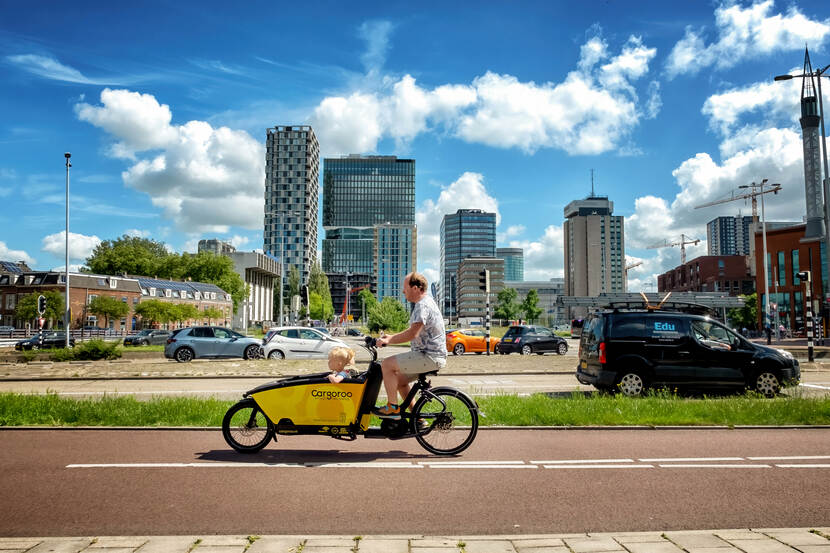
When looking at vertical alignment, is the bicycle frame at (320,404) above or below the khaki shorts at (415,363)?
below

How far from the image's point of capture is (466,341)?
98.6ft

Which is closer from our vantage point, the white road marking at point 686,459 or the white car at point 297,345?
the white road marking at point 686,459

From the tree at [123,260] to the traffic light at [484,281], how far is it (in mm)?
90466

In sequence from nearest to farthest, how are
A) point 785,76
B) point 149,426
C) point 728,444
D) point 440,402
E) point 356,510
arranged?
point 356,510 → point 440,402 → point 728,444 → point 149,426 → point 785,76

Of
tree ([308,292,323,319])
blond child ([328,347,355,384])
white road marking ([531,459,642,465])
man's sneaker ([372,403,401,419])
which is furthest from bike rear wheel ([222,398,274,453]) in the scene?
tree ([308,292,323,319])

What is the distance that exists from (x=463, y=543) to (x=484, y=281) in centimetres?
2348

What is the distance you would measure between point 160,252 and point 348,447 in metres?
123

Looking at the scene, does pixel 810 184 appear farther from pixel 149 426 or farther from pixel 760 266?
pixel 149 426

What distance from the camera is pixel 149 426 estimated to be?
25.6 feet

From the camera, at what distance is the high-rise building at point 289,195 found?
171250 millimetres

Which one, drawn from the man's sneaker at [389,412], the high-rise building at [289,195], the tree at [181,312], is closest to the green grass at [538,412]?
the man's sneaker at [389,412]

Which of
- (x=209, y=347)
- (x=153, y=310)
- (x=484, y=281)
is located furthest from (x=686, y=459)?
(x=153, y=310)

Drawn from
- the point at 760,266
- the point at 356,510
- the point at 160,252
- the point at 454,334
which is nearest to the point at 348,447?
the point at 356,510

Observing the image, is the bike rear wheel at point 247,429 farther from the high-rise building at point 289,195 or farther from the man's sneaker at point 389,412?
the high-rise building at point 289,195
